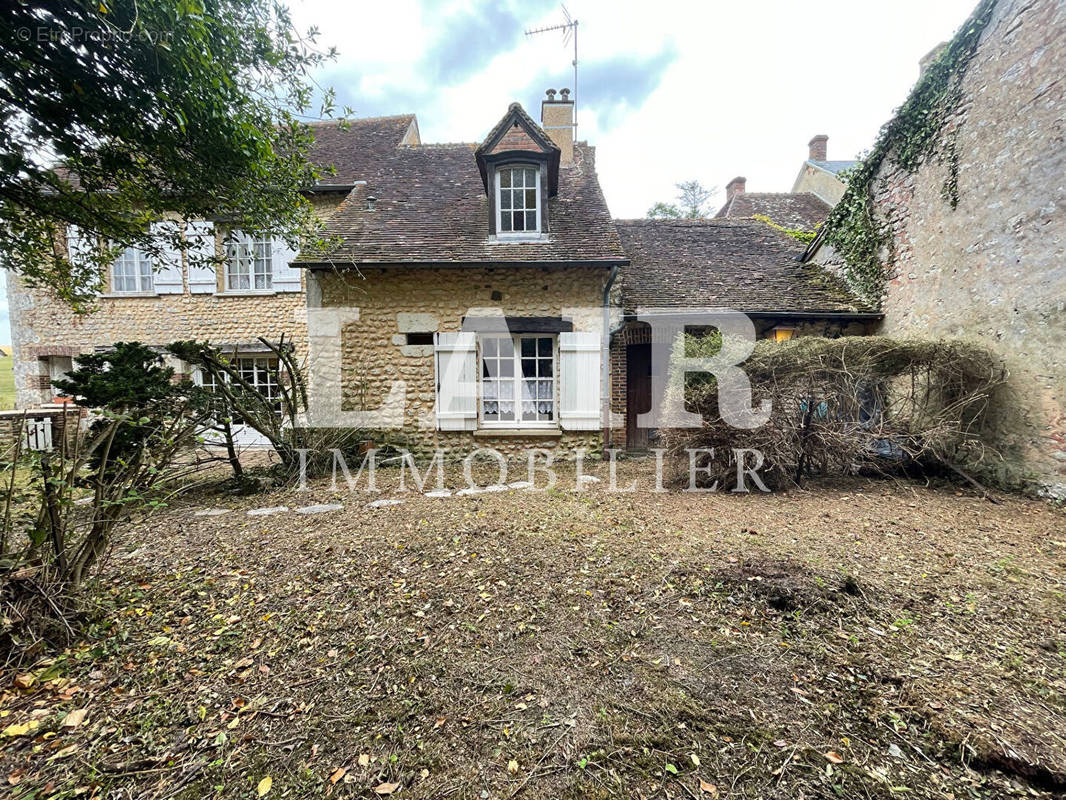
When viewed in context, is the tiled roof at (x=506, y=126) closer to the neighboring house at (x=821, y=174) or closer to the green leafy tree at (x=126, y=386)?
the green leafy tree at (x=126, y=386)

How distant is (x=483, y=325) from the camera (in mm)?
6828

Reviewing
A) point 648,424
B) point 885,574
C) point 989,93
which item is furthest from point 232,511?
point 989,93

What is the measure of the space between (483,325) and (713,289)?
468cm

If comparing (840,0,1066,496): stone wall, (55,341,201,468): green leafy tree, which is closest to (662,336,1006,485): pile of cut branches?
(840,0,1066,496): stone wall

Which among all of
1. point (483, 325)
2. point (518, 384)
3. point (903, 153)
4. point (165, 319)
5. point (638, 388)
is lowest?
point (638, 388)

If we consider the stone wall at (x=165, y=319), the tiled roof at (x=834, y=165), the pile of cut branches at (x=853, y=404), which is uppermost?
the tiled roof at (x=834, y=165)

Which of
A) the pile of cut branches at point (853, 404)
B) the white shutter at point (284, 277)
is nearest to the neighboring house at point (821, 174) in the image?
the pile of cut branches at point (853, 404)

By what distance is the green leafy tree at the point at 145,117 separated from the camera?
114 inches

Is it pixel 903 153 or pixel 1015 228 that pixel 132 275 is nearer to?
pixel 903 153

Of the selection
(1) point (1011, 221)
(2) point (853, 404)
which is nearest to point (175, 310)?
(2) point (853, 404)

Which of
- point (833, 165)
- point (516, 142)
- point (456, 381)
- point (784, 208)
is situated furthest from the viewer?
point (833, 165)

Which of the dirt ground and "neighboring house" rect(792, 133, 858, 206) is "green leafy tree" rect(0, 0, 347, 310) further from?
"neighboring house" rect(792, 133, 858, 206)

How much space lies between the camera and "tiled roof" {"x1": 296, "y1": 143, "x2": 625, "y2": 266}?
6.64 m

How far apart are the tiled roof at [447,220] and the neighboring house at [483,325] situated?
0.14 ft
